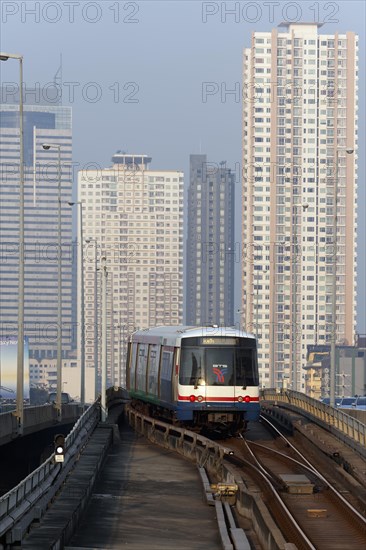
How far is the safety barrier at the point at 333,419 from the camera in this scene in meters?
40.8

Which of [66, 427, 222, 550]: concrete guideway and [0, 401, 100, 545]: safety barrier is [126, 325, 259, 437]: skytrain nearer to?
[66, 427, 222, 550]: concrete guideway

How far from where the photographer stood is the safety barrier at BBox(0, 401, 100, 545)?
66.2 ft

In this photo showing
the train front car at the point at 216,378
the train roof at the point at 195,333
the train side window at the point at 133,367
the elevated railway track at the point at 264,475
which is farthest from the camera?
the train side window at the point at 133,367

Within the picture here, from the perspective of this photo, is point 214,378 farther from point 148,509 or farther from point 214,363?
point 148,509

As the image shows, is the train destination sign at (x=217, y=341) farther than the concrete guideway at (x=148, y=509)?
Yes

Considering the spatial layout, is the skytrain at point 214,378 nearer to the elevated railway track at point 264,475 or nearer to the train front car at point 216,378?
the train front car at point 216,378

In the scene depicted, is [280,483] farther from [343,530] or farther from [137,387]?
[137,387]

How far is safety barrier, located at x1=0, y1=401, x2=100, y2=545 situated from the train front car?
10717mm

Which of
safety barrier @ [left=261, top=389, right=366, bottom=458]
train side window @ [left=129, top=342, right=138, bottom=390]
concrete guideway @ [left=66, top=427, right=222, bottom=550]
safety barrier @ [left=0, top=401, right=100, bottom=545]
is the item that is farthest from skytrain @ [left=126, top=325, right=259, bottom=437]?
train side window @ [left=129, top=342, right=138, bottom=390]

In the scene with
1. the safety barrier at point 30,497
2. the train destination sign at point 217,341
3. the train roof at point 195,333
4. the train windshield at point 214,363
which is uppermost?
the train roof at point 195,333

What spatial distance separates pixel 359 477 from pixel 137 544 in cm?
1034

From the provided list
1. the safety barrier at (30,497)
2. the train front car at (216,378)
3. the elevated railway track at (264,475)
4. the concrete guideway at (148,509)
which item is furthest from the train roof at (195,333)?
the safety barrier at (30,497)

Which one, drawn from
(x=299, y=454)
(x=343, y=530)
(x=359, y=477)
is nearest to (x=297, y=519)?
(x=343, y=530)

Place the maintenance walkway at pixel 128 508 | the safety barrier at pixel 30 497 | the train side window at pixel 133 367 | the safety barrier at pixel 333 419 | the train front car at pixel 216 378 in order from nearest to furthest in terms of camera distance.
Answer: the safety barrier at pixel 30 497, the maintenance walkway at pixel 128 508, the safety barrier at pixel 333 419, the train front car at pixel 216 378, the train side window at pixel 133 367
